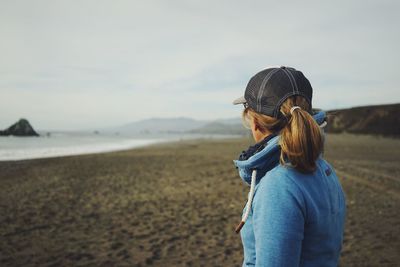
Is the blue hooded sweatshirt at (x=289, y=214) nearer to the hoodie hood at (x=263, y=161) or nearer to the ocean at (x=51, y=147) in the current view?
the hoodie hood at (x=263, y=161)

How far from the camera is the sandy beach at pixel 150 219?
18.0 ft

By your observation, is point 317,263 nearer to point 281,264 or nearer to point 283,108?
point 281,264

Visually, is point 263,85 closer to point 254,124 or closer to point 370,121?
point 254,124

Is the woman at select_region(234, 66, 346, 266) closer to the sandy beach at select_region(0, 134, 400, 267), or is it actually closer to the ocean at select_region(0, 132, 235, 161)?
the sandy beach at select_region(0, 134, 400, 267)

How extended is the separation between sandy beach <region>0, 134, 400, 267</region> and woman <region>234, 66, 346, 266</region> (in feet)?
13.7

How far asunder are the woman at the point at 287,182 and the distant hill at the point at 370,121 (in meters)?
34.2

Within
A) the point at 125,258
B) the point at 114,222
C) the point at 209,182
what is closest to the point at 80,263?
the point at 125,258

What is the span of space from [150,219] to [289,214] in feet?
22.4

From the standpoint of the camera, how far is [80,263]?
5242mm

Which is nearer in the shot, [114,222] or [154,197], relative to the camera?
[114,222]

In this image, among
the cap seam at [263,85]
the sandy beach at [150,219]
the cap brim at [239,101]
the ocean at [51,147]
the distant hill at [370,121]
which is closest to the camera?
the cap seam at [263,85]

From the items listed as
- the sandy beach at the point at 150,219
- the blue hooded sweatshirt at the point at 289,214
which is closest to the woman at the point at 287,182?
the blue hooded sweatshirt at the point at 289,214

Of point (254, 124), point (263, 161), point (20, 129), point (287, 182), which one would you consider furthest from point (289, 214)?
point (20, 129)

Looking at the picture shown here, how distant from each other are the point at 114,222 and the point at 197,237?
7.61ft
